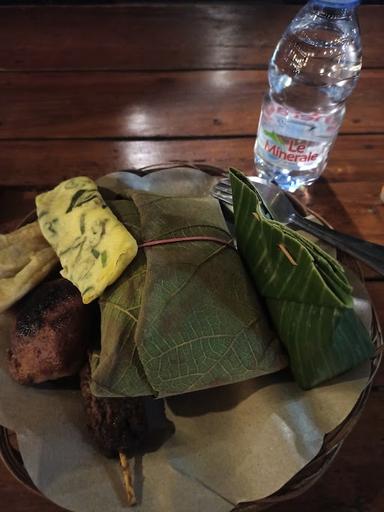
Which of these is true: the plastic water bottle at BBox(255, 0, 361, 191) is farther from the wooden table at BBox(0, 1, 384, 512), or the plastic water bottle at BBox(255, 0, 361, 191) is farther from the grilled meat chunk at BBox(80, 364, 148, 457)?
the grilled meat chunk at BBox(80, 364, 148, 457)

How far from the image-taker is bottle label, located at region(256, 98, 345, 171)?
0.88 meters

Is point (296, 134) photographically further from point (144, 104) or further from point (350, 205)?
point (144, 104)

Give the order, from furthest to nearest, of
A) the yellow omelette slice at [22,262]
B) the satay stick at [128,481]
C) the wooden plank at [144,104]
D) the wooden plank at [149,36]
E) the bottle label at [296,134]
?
the wooden plank at [149,36], the wooden plank at [144,104], the bottle label at [296,134], the yellow omelette slice at [22,262], the satay stick at [128,481]

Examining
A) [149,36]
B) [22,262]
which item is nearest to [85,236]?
[22,262]

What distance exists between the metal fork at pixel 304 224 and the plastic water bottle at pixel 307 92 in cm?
12

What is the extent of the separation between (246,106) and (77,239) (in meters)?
0.64

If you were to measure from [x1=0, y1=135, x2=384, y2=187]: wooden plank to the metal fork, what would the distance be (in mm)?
183

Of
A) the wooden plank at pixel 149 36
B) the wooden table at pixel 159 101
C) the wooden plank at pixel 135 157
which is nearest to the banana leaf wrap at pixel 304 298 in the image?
the wooden table at pixel 159 101

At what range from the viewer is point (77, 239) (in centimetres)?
66

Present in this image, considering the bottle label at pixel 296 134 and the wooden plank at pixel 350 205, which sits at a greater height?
the bottle label at pixel 296 134

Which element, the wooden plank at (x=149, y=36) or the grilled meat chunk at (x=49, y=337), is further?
the wooden plank at (x=149, y=36)

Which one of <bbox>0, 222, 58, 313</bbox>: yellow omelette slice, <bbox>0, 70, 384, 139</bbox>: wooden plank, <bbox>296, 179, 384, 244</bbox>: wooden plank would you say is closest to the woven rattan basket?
<bbox>0, 222, 58, 313</bbox>: yellow omelette slice

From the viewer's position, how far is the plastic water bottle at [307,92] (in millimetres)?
891

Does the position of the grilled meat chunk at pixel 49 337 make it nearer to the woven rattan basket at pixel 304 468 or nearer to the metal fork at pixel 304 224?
the woven rattan basket at pixel 304 468
